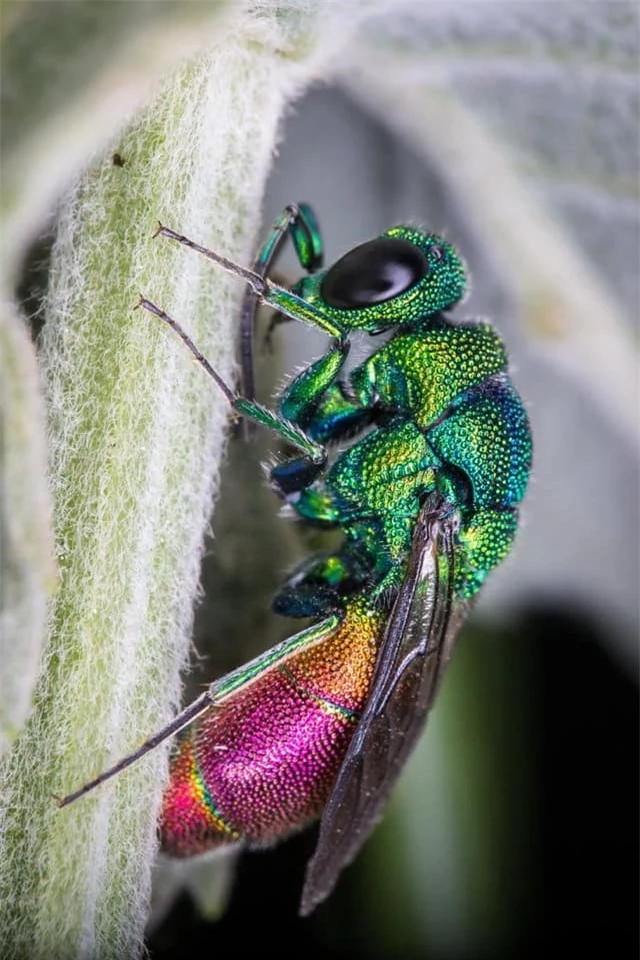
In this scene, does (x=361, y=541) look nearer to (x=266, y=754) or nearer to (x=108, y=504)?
(x=266, y=754)

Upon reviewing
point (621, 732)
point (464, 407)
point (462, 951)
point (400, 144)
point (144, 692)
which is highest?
point (400, 144)

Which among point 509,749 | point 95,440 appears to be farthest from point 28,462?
point 509,749

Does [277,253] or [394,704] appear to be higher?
[277,253]

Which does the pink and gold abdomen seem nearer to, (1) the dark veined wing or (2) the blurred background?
(1) the dark veined wing

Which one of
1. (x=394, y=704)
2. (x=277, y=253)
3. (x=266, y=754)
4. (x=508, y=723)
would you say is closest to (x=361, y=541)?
(x=394, y=704)

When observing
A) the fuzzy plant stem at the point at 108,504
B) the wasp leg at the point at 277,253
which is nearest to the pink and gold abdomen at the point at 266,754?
the wasp leg at the point at 277,253

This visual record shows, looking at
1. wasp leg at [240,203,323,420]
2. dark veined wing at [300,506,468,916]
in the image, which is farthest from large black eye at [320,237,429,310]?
dark veined wing at [300,506,468,916]

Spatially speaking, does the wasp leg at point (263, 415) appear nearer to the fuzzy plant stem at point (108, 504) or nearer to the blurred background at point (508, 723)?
the fuzzy plant stem at point (108, 504)

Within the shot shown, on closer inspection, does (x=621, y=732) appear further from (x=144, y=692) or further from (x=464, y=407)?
(x=144, y=692)
